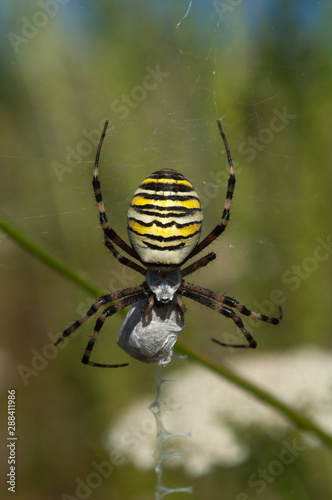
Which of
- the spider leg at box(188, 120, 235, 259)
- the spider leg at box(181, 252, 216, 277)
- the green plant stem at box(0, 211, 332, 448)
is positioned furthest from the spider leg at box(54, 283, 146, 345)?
the green plant stem at box(0, 211, 332, 448)

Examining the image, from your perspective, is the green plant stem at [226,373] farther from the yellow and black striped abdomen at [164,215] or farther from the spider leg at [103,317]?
the spider leg at [103,317]

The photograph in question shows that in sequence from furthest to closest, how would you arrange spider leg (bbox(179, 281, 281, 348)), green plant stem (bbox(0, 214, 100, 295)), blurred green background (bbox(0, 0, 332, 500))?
blurred green background (bbox(0, 0, 332, 500)) → spider leg (bbox(179, 281, 281, 348)) → green plant stem (bbox(0, 214, 100, 295))

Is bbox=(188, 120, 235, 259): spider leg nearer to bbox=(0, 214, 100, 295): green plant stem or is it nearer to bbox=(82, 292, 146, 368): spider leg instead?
bbox=(82, 292, 146, 368): spider leg

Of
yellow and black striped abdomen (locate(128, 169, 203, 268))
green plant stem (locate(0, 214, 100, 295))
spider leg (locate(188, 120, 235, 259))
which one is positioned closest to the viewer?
green plant stem (locate(0, 214, 100, 295))

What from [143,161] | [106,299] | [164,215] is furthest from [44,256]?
[143,161]

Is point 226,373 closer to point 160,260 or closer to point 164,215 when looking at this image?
point 160,260

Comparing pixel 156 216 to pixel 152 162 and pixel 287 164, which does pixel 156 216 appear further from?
pixel 287 164

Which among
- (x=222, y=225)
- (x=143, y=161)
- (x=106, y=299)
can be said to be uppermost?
(x=143, y=161)
